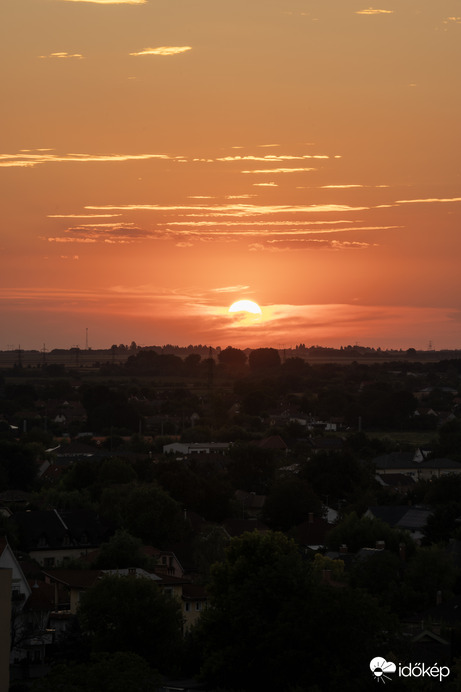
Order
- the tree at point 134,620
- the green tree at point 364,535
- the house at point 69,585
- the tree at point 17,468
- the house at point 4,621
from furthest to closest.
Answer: the tree at point 17,468 < the green tree at point 364,535 < the house at point 69,585 < the tree at point 134,620 < the house at point 4,621

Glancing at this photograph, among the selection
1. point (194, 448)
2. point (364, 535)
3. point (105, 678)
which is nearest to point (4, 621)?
point (105, 678)

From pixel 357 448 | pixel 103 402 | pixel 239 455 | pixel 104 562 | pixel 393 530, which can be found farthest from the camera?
pixel 103 402

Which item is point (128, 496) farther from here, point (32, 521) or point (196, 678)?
point (196, 678)

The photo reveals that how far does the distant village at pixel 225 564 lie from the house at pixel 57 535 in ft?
0.29

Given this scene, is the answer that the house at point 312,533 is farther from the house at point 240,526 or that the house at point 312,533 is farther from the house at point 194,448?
the house at point 194,448

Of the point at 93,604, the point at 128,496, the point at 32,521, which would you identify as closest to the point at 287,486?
the point at 128,496

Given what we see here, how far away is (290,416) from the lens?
158 m

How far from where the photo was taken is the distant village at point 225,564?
33625 mm

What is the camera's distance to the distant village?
33625 mm

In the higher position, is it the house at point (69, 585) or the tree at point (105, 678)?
the tree at point (105, 678)

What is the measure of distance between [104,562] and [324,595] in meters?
18.0

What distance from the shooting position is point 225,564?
40281 millimetres

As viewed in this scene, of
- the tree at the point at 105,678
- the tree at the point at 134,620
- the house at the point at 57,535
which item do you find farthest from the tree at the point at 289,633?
the house at the point at 57,535

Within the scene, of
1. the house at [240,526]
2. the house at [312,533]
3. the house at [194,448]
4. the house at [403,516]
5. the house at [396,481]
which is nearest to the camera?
the house at [312,533]
